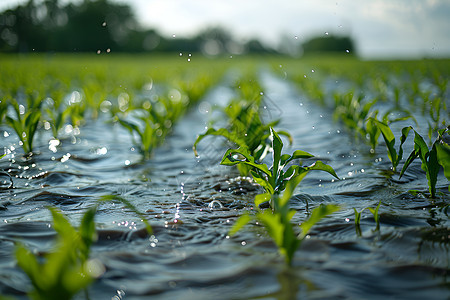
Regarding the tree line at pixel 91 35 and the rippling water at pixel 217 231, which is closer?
the rippling water at pixel 217 231

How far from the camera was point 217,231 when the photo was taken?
83.0 inches

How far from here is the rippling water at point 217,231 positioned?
5.13 feet

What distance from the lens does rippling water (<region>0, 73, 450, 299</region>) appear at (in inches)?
61.5

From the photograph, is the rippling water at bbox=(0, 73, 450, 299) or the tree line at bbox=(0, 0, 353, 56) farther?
the tree line at bbox=(0, 0, 353, 56)

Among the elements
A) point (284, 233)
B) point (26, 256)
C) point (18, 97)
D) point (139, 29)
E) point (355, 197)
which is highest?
point (139, 29)

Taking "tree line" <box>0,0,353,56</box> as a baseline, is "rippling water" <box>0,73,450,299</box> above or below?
below

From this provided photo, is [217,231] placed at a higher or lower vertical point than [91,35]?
lower

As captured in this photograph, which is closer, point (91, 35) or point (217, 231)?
point (217, 231)

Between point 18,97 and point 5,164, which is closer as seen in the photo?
point 5,164

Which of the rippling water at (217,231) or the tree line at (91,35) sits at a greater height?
the tree line at (91,35)

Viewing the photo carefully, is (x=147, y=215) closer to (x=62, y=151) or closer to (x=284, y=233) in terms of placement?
(x=284, y=233)

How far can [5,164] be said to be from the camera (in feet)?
10.9

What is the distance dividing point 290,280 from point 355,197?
1215 millimetres

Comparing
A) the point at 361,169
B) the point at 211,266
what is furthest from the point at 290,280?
the point at 361,169
